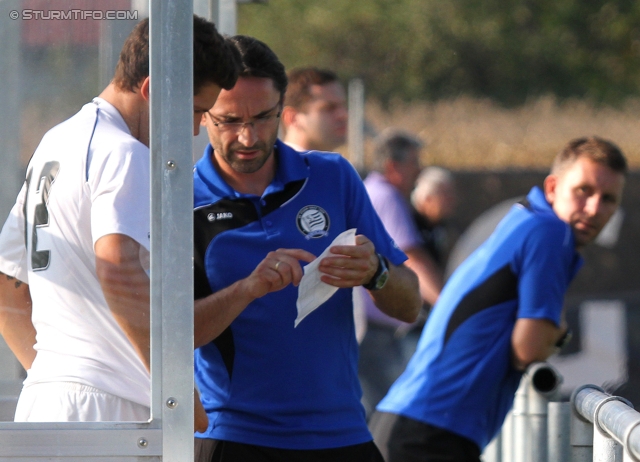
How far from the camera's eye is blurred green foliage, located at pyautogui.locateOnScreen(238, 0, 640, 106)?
1855 centimetres

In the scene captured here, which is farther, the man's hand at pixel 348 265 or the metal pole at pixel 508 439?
the metal pole at pixel 508 439

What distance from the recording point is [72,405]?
6.06 ft

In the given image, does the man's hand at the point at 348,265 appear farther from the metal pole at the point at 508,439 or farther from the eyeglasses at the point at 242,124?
the metal pole at the point at 508,439

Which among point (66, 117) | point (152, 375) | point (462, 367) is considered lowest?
point (462, 367)

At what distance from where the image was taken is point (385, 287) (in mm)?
2385

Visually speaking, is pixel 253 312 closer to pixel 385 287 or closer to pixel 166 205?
pixel 385 287

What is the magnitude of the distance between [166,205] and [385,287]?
0.79 meters

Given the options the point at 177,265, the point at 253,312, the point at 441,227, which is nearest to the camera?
the point at 177,265

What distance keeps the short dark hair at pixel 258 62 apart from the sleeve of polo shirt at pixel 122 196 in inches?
23.9

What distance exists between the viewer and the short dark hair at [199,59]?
181 centimetres

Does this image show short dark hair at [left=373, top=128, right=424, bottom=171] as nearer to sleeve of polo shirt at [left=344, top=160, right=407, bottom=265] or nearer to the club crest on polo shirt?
sleeve of polo shirt at [left=344, top=160, right=407, bottom=265]

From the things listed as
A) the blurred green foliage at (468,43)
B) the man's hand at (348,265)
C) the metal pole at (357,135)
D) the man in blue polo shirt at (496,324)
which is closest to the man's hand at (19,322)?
the man's hand at (348,265)

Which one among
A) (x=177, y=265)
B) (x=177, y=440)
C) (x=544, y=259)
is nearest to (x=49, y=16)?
(x=177, y=265)

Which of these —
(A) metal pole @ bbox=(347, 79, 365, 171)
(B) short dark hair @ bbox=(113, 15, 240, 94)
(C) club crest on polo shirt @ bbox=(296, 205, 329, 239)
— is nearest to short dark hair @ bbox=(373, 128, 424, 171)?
(A) metal pole @ bbox=(347, 79, 365, 171)
